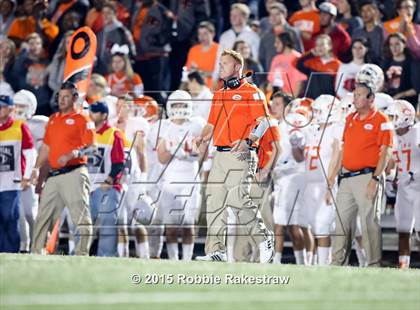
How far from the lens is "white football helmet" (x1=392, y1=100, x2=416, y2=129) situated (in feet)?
49.1

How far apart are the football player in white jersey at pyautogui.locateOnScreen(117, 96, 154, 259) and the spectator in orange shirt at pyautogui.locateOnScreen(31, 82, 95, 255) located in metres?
1.40

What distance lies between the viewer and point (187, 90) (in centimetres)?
1730

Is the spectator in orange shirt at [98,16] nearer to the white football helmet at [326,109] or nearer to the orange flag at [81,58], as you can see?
the orange flag at [81,58]

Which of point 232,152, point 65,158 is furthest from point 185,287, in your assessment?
point 65,158

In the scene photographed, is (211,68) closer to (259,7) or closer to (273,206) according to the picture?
(259,7)

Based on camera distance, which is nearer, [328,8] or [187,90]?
[187,90]

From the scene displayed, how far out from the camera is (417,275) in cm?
1043

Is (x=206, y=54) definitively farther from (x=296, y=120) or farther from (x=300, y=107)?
(x=296, y=120)

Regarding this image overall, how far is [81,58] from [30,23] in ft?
14.6

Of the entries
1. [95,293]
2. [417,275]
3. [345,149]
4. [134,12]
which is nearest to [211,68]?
[134,12]

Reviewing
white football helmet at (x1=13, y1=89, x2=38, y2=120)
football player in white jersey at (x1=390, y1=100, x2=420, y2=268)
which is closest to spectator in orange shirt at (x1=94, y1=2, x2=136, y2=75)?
white football helmet at (x1=13, y1=89, x2=38, y2=120)

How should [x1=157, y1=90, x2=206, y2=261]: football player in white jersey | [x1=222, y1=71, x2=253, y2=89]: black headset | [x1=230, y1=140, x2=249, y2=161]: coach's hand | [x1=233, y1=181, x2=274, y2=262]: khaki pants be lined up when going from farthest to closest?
1. [x1=157, y1=90, x2=206, y2=261]: football player in white jersey
2. [x1=233, y1=181, x2=274, y2=262]: khaki pants
3. [x1=222, y1=71, x2=253, y2=89]: black headset
4. [x1=230, y1=140, x2=249, y2=161]: coach's hand

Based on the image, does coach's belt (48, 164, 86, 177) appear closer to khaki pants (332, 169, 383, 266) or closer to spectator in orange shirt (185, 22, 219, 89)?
→ khaki pants (332, 169, 383, 266)

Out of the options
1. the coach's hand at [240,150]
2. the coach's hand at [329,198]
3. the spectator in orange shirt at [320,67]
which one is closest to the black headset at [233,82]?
the coach's hand at [240,150]
